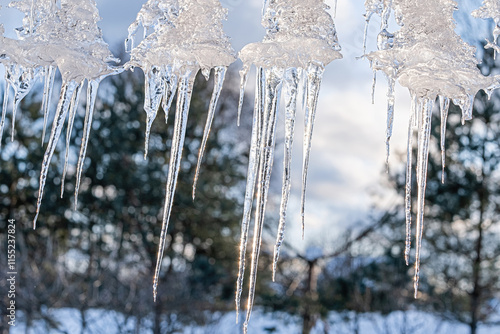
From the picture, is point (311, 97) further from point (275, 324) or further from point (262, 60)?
point (275, 324)

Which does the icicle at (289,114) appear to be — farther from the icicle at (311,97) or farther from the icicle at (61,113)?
the icicle at (61,113)

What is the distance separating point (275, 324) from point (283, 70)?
288 inches

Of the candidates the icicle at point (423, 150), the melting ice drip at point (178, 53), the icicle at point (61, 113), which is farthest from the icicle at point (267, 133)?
the icicle at point (61, 113)

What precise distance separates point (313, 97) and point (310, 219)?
7274 millimetres

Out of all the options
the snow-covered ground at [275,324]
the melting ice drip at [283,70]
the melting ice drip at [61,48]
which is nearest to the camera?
the melting ice drip at [283,70]

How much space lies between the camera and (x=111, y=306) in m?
6.06

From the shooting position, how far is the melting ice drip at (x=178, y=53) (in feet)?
4.63

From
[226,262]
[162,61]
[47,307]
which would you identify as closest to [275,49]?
[162,61]

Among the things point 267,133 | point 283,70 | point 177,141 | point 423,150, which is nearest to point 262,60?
point 283,70

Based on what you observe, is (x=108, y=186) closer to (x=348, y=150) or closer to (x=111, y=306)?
(x=111, y=306)

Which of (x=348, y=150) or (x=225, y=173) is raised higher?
(x=348, y=150)

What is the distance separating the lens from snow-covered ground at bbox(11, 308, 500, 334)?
20.3 feet

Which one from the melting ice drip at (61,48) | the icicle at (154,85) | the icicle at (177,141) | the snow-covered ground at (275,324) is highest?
the melting ice drip at (61,48)

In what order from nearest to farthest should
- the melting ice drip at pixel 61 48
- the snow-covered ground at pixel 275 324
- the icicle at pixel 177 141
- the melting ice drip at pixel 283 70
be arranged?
the melting ice drip at pixel 283 70 → the icicle at pixel 177 141 → the melting ice drip at pixel 61 48 → the snow-covered ground at pixel 275 324
